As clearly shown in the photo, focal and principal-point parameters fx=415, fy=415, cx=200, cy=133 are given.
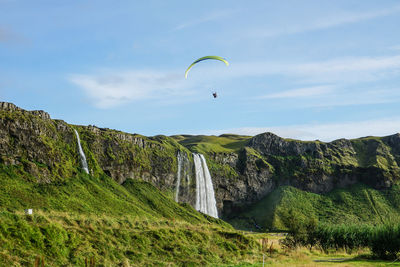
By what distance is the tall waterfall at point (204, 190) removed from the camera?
443 feet

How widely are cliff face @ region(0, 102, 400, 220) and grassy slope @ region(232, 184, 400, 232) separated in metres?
4.21

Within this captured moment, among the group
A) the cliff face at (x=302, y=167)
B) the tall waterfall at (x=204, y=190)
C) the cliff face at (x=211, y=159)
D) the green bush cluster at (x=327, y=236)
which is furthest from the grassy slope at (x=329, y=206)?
the green bush cluster at (x=327, y=236)

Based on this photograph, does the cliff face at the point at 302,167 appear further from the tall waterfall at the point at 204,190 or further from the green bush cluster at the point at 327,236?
the green bush cluster at the point at 327,236

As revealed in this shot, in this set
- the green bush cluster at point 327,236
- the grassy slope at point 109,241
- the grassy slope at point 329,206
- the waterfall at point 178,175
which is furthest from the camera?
the grassy slope at point 329,206

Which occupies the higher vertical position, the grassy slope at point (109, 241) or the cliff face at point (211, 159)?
the cliff face at point (211, 159)

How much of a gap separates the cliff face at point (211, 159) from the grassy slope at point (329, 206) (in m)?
4.21

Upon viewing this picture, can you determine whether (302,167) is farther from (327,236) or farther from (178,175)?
(327,236)

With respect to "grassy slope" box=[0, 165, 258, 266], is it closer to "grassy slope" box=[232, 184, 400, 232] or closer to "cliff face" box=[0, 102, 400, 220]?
"cliff face" box=[0, 102, 400, 220]

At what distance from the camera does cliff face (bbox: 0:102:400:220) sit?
290ft

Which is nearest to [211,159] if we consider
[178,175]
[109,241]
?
[178,175]

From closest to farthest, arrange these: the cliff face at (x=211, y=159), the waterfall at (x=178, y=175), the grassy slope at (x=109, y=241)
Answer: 1. the grassy slope at (x=109, y=241)
2. the cliff face at (x=211, y=159)
3. the waterfall at (x=178, y=175)

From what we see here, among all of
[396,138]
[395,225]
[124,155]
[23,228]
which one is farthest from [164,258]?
[396,138]

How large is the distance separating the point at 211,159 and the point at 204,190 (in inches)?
585

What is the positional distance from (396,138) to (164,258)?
164 m
